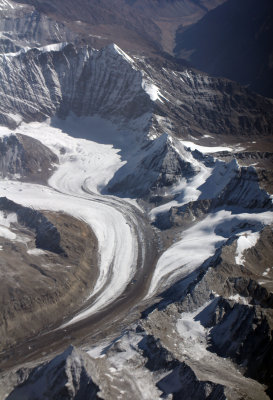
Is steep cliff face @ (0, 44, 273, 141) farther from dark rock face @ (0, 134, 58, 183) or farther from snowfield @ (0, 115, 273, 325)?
dark rock face @ (0, 134, 58, 183)

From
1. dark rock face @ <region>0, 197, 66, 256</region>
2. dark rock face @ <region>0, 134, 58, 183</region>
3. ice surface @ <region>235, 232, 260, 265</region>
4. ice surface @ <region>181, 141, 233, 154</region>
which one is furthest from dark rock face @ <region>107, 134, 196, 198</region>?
→ ice surface @ <region>235, 232, 260, 265</region>

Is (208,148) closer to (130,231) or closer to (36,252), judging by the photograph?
(130,231)

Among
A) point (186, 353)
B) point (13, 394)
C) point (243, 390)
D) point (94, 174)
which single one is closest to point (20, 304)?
point (13, 394)

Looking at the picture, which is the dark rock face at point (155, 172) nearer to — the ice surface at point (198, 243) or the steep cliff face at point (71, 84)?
the ice surface at point (198, 243)

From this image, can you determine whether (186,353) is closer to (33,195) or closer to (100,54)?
(33,195)

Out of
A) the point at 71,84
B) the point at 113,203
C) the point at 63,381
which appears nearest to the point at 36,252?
the point at 113,203

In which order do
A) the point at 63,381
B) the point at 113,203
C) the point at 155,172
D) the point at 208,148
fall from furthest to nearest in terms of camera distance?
the point at 208,148, the point at 155,172, the point at 113,203, the point at 63,381
